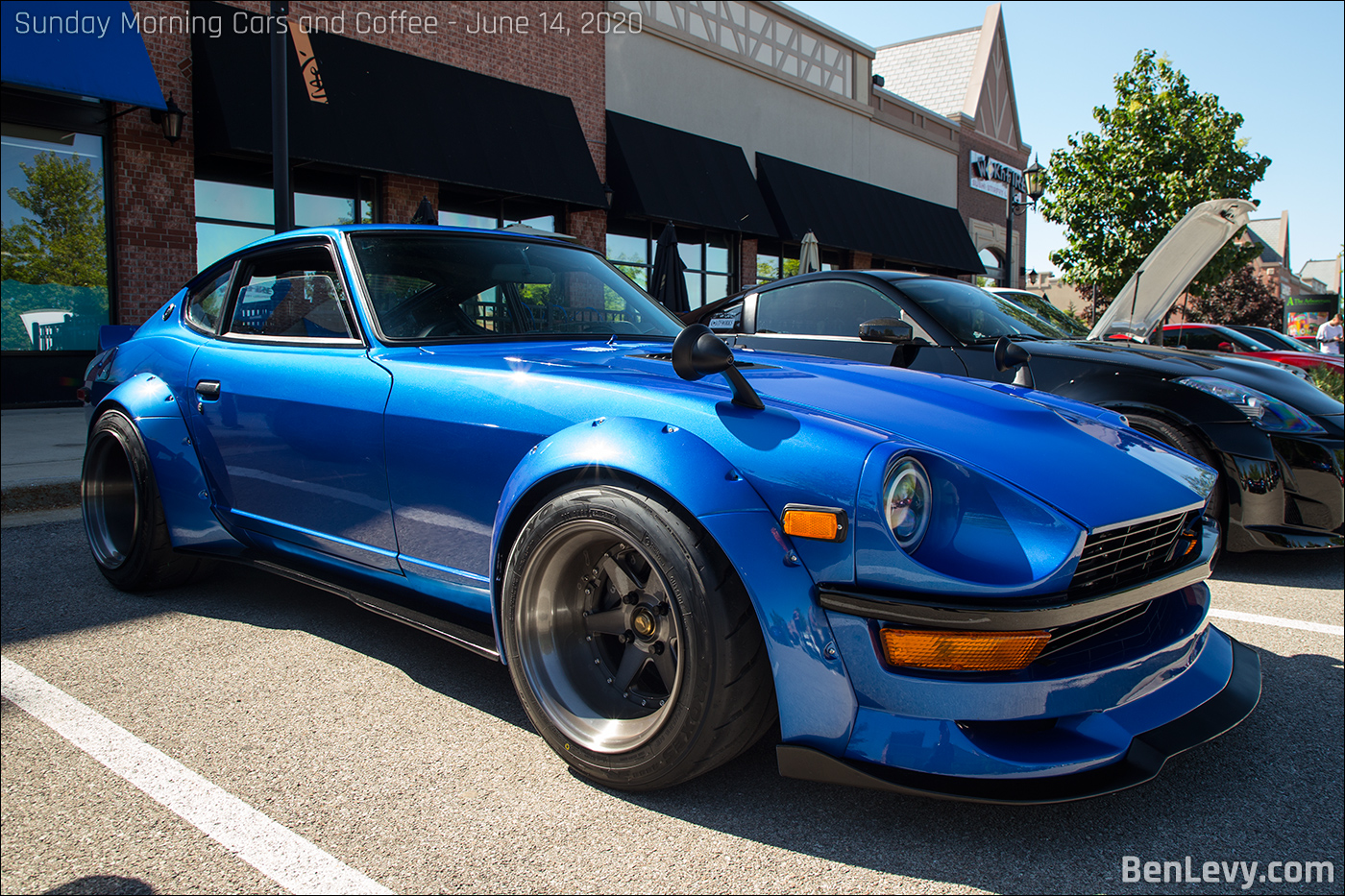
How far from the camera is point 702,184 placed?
650 inches

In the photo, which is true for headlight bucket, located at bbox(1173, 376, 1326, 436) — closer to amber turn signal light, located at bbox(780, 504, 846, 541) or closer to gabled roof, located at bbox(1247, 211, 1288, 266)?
amber turn signal light, located at bbox(780, 504, 846, 541)

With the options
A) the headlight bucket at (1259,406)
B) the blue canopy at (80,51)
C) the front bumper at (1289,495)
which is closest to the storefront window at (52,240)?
the blue canopy at (80,51)

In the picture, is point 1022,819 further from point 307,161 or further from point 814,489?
point 307,161

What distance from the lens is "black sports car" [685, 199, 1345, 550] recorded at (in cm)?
420

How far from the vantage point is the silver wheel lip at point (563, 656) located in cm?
207

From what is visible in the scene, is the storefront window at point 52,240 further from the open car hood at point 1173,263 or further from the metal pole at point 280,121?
the open car hood at point 1173,263

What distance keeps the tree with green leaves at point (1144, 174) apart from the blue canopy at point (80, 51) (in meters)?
19.1

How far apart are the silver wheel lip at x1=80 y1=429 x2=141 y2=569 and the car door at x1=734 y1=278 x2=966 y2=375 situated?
336 centimetres

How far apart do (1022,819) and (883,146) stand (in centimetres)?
2452

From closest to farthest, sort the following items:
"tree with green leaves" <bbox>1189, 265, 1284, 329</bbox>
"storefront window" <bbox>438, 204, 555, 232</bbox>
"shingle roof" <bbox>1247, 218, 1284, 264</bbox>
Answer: "storefront window" <bbox>438, 204, 555, 232</bbox> → "tree with green leaves" <bbox>1189, 265, 1284, 329</bbox> → "shingle roof" <bbox>1247, 218, 1284, 264</bbox>

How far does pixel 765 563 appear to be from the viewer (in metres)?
1.87

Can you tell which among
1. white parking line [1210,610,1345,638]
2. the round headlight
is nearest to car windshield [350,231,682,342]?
the round headlight

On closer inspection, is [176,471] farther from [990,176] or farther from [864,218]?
[990,176]

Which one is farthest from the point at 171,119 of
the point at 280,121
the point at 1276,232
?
the point at 1276,232
